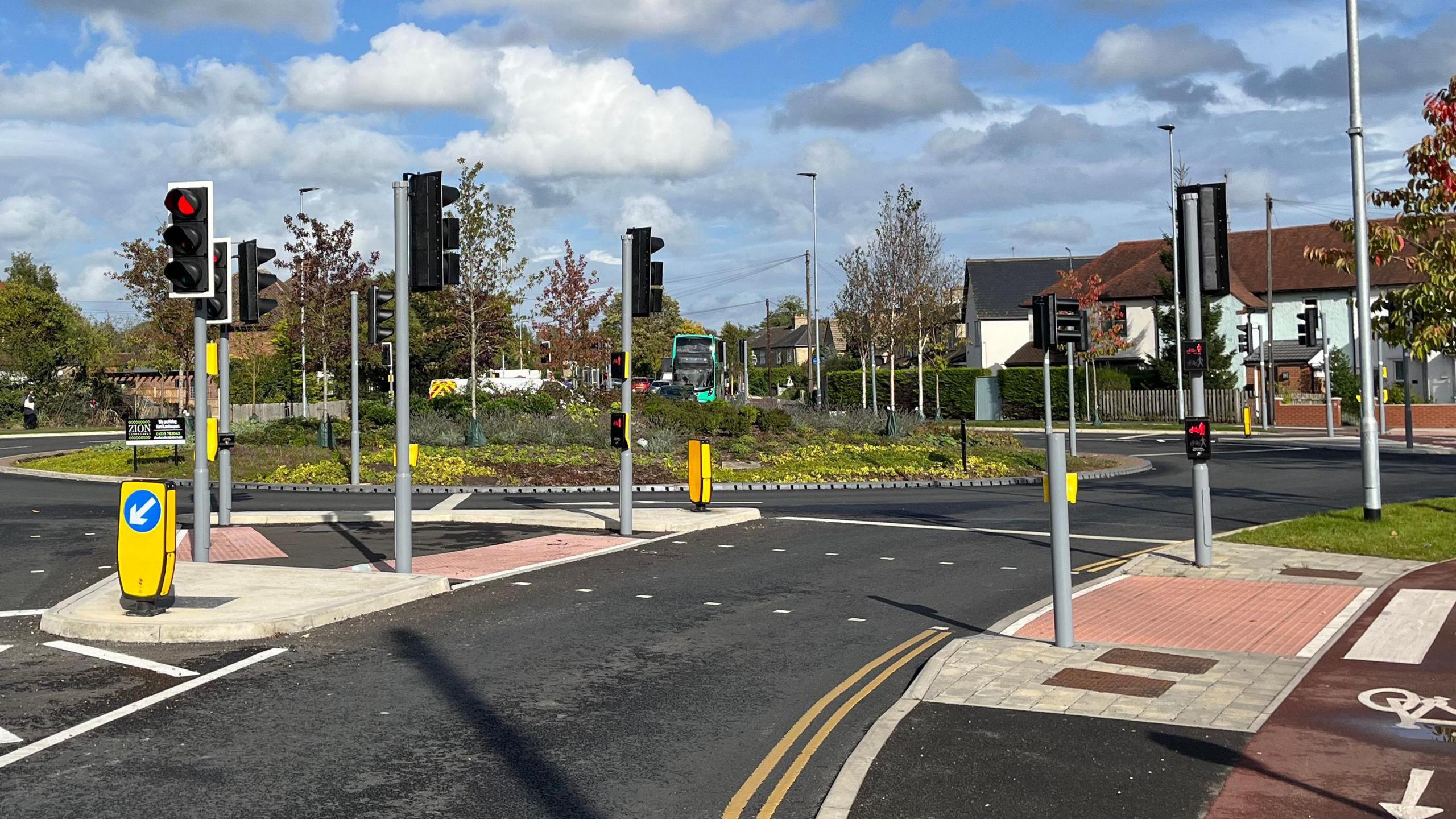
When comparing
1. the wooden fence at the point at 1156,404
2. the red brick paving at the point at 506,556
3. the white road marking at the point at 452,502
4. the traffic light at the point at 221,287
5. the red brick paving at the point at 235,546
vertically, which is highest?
the traffic light at the point at 221,287

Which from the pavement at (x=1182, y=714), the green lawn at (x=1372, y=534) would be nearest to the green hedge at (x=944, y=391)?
the green lawn at (x=1372, y=534)

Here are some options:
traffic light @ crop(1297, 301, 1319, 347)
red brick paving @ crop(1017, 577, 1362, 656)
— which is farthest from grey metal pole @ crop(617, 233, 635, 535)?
traffic light @ crop(1297, 301, 1319, 347)

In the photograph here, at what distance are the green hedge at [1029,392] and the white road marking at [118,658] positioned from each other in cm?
5329

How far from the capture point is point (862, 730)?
7.68 m

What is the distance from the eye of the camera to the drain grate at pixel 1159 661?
359 inches

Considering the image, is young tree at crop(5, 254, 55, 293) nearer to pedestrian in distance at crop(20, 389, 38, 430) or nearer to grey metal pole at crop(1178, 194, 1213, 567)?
pedestrian in distance at crop(20, 389, 38, 430)

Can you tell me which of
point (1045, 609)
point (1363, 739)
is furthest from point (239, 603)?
point (1363, 739)

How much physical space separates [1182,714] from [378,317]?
760 inches

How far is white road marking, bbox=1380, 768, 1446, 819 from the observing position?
233 inches

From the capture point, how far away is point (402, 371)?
41.7 feet

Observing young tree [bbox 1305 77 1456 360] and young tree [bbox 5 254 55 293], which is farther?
young tree [bbox 5 254 55 293]

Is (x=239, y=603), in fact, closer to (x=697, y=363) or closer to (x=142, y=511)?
(x=142, y=511)

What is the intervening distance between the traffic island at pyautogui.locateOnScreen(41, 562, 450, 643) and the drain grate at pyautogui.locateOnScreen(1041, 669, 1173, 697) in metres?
5.98

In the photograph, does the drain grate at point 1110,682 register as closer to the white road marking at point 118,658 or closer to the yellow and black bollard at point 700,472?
the white road marking at point 118,658
